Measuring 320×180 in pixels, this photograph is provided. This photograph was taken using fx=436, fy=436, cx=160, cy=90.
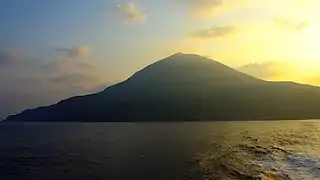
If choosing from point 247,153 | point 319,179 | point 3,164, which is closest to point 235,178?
point 319,179

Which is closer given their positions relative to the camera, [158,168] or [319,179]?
[319,179]

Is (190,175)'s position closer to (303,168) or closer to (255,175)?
(255,175)

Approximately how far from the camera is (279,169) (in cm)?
3344

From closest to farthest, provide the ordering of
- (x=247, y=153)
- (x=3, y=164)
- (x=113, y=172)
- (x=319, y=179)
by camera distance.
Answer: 1. (x=319, y=179)
2. (x=113, y=172)
3. (x=247, y=153)
4. (x=3, y=164)

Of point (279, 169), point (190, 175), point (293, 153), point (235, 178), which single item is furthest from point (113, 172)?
point (293, 153)

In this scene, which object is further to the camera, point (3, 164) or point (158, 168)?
point (3, 164)

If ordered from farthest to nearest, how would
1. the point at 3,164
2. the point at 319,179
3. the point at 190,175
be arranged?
the point at 3,164 → the point at 190,175 → the point at 319,179

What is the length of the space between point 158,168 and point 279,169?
12413 millimetres

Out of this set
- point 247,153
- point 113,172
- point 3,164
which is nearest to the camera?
point 113,172

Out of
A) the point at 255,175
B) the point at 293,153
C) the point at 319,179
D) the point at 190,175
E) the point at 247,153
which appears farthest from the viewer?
the point at 247,153

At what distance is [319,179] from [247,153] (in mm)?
20924

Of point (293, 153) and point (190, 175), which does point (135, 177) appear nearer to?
point (190, 175)

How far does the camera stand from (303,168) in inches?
1307

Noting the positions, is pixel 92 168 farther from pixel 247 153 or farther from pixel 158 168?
pixel 247 153
